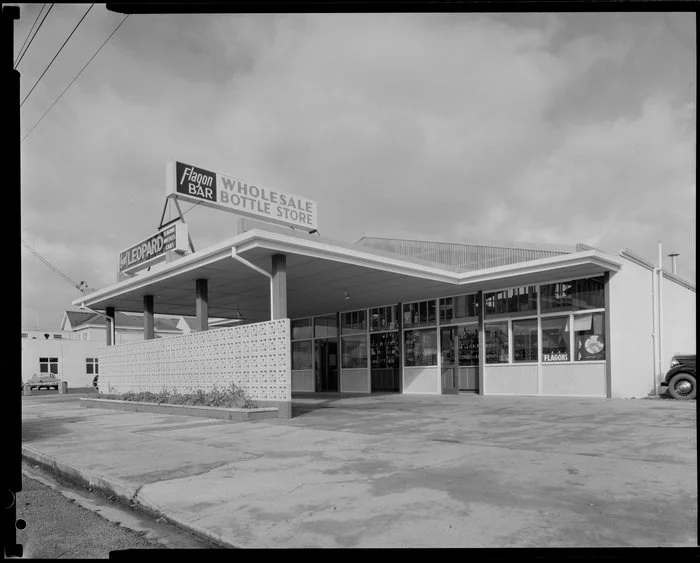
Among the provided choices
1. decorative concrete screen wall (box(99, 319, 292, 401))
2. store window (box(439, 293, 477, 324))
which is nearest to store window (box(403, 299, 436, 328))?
store window (box(439, 293, 477, 324))

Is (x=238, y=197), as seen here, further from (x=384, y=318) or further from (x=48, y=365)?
(x=48, y=365)

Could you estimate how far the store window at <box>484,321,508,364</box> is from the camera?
17688 mm

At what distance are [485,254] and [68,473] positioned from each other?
15.3 m

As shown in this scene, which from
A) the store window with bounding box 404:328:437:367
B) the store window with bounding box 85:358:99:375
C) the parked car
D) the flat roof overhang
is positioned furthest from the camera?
the store window with bounding box 85:358:99:375

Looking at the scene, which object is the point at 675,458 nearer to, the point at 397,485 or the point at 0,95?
the point at 397,485

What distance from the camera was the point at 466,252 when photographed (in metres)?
20.1

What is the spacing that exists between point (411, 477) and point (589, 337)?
11588 mm

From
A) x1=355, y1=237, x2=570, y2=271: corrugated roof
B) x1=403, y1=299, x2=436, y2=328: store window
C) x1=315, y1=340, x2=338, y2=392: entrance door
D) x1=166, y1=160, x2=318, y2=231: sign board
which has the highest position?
x1=166, y1=160, x2=318, y2=231: sign board

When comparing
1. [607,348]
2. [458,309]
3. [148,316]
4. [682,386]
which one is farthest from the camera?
[148,316]

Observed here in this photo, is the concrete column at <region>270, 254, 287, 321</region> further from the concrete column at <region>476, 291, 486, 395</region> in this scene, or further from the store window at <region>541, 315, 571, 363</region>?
the store window at <region>541, 315, 571, 363</region>

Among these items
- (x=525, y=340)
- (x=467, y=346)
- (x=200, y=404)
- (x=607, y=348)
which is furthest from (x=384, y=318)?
(x=200, y=404)

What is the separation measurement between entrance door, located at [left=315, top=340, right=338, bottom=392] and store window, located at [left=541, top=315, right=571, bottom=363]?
391 inches

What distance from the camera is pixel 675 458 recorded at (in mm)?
6434
